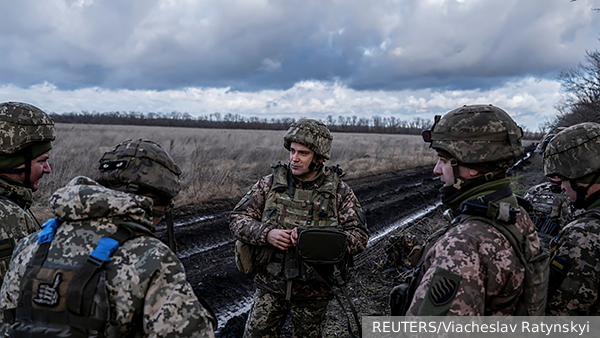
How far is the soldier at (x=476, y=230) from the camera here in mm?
1651

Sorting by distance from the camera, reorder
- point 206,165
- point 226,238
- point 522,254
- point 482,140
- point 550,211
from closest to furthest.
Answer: point 522,254 → point 482,140 → point 550,211 → point 226,238 → point 206,165

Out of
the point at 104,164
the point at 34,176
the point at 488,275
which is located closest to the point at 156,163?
the point at 104,164

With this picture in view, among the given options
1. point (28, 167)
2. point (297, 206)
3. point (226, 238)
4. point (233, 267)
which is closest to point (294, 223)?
point (297, 206)

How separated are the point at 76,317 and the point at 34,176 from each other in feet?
5.62

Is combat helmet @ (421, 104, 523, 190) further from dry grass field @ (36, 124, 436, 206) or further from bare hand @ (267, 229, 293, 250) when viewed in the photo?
dry grass field @ (36, 124, 436, 206)

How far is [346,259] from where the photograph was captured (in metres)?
3.05

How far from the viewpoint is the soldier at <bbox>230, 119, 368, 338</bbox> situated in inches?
115

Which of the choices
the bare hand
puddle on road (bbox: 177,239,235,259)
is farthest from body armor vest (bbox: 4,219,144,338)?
puddle on road (bbox: 177,239,235,259)

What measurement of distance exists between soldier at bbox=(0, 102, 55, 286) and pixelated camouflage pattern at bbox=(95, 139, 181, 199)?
924 millimetres

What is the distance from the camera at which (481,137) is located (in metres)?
2.05

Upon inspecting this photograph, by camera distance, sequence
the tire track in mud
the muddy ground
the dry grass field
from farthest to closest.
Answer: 1. the dry grass field
2. the tire track in mud
3. the muddy ground

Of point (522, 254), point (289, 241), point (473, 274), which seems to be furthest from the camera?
point (289, 241)

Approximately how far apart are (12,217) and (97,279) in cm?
128

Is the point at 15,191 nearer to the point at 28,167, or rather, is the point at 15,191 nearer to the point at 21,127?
the point at 28,167
